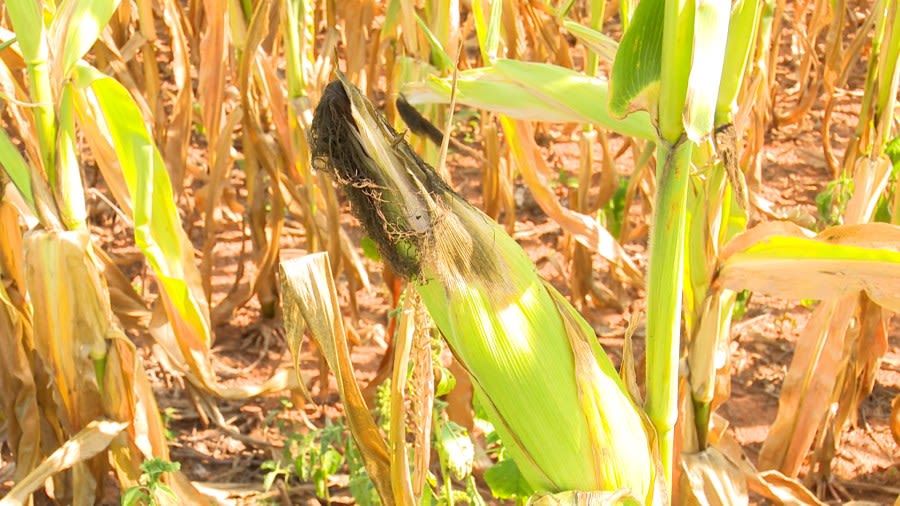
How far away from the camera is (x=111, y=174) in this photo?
1648 millimetres

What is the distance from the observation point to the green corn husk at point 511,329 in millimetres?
928

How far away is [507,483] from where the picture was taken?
5.26 feet

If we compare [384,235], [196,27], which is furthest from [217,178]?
[384,235]

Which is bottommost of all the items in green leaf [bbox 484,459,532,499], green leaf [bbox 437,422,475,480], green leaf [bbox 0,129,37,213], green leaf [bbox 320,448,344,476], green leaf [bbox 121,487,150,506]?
green leaf [bbox 320,448,344,476]

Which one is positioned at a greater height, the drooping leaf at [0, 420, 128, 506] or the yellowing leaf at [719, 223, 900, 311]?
the yellowing leaf at [719, 223, 900, 311]

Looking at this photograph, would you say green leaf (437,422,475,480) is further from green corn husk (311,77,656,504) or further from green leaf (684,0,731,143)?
green leaf (684,0,731,143)

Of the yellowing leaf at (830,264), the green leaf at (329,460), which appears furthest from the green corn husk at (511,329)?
the green leaf at (329,460)

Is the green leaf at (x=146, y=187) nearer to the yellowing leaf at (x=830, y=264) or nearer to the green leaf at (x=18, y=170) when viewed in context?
the green leaf at (x=18, y=170)

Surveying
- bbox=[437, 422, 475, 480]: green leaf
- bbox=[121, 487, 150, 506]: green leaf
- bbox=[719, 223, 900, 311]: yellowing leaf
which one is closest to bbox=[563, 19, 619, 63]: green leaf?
bbox=[719, 223, 900, 311]: yellowing leaf

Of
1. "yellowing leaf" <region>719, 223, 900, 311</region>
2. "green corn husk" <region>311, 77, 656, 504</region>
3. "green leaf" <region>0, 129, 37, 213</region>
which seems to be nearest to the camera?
"green corn husk" <region>311, 77, 656, 504</region>

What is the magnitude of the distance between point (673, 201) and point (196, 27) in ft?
7.49

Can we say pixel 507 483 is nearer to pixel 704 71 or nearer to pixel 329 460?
pixel 329 460

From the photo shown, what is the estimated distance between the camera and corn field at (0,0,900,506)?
0.94m

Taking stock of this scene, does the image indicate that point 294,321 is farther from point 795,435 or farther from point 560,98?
point 795,435
